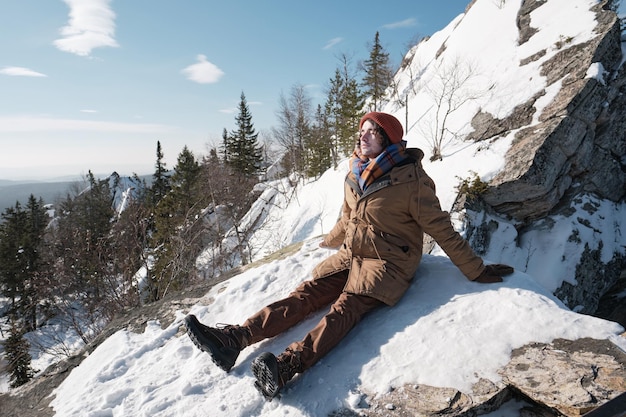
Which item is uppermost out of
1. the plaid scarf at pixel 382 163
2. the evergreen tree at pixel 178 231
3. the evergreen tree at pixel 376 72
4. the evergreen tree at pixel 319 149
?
the evergreen tree at pixel 376 72

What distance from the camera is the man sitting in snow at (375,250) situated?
2.67 metres

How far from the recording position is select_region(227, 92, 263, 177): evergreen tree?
100 ft

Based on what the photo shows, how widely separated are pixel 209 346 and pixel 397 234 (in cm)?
183

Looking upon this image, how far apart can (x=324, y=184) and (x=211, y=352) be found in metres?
19.7

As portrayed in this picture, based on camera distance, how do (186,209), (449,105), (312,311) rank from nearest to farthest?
(312,311)
(449,105)
(186,209)

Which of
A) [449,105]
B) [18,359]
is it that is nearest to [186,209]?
[18,359]

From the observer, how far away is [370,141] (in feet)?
9.93

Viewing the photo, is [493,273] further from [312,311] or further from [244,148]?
[244,148]

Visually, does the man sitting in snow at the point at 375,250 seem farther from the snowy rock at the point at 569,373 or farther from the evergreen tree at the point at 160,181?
the evergreen tree at the point at 160,181

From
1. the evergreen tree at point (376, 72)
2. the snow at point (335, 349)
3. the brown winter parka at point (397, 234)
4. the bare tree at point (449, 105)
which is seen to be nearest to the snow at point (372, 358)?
the snow at point (335, 349)

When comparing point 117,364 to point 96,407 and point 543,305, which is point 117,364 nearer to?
point 96,407

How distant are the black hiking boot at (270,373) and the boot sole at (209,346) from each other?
350mm

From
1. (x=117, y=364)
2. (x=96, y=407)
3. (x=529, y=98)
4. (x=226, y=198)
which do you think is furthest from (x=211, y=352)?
(x=226, y=198)

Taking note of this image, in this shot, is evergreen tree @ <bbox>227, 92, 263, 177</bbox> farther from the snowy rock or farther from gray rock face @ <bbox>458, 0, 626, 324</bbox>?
the snowy rock
